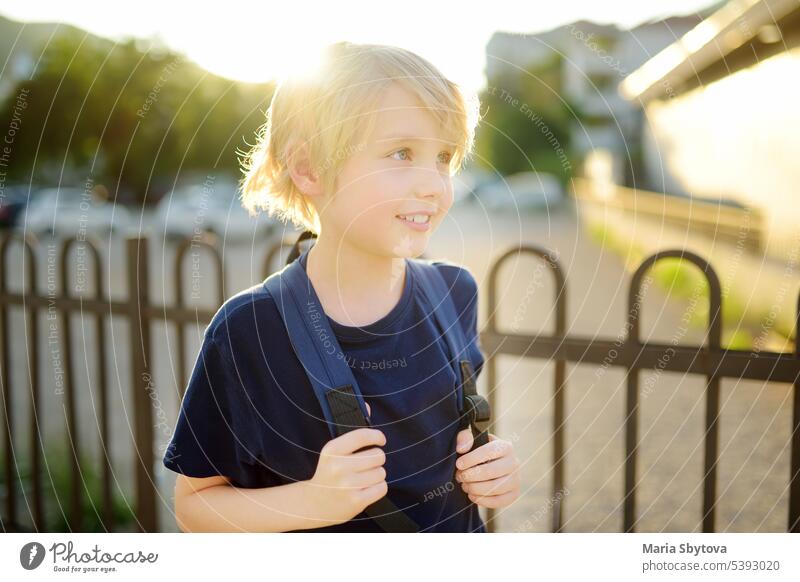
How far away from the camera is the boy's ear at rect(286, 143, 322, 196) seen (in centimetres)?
155

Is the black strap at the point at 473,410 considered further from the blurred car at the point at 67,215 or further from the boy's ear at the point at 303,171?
the blurred car at the point at 67,215

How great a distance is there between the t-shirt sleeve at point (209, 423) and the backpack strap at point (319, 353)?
15cm

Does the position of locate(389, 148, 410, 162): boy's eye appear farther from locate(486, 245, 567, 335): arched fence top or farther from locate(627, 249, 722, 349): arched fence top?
locate(627, 249, 722, 349): arched fence top

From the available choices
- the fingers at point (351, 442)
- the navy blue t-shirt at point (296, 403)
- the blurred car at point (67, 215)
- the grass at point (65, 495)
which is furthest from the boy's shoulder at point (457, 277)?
the blurred car at point (67, 215)

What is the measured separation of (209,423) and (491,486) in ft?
1.99

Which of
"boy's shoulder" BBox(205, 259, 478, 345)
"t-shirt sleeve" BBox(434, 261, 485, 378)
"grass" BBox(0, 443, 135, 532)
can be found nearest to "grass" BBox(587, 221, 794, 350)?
"t-shirt sleeve" BBox(434, 261, 485, 378)

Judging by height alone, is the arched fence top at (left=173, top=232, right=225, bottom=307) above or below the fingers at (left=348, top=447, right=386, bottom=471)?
above

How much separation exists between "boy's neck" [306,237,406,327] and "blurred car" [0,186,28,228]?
859cm

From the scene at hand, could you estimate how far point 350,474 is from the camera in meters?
1.42

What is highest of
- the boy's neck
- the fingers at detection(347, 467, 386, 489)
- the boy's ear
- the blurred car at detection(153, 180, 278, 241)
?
the blurred car at detection(153, 180, 278, 241)

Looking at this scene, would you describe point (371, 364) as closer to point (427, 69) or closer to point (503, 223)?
point (427, 69)

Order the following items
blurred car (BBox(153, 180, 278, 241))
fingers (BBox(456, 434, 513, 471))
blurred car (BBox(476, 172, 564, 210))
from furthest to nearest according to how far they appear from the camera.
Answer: blurred car (BBox(476, 172, 564, 210)), blurred car (BBox(153, 180, 278, 241)), fingers (BBox(456, 434, 513, 471))
